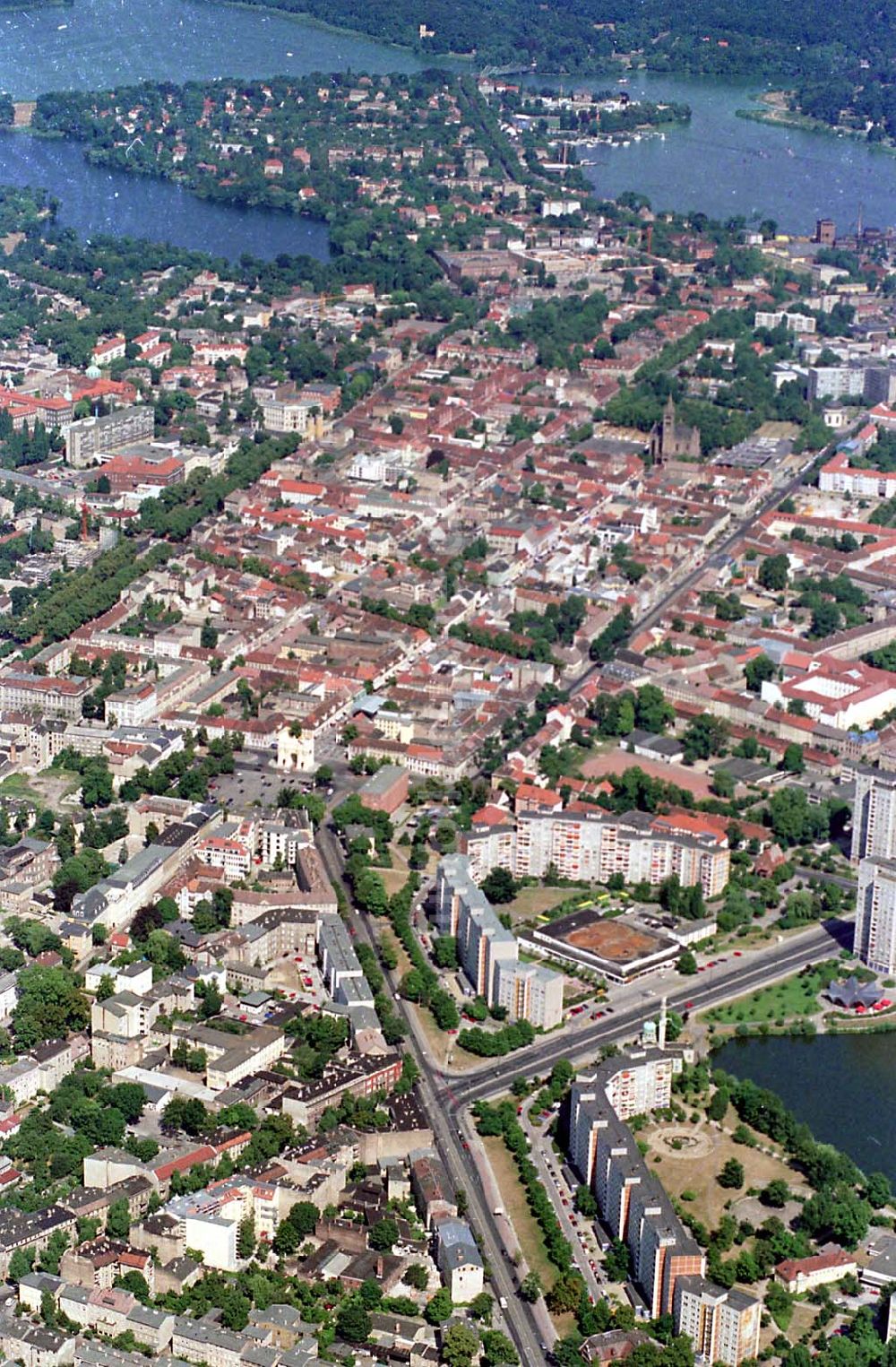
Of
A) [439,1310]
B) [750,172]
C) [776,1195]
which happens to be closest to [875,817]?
[776,1195]

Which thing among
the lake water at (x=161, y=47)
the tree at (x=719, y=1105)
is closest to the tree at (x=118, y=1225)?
the tree at (x=719, y=1105)

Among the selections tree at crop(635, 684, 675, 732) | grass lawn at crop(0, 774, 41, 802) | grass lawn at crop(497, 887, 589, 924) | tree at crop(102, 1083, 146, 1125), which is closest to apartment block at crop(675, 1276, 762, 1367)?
tree at crop(102, 1083, 146, 1125)

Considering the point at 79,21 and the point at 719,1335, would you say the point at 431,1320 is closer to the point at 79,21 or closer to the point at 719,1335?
the point at 719,1335

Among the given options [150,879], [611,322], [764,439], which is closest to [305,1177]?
[150,879]

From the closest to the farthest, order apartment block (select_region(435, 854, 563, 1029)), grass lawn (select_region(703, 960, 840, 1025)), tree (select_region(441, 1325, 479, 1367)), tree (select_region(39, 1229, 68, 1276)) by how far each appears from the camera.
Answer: tree (select_region(441, 1325, 479, 1367)) < tree (select_region(39, 1229, 68, 1276)) < apartment block (select_region(435, 854, 563, 1029)) < grass lawn (select_region(703, 960, 840, 1025))

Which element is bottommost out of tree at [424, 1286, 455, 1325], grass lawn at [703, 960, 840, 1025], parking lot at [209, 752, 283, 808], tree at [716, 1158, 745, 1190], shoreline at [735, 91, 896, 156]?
shoreline at [735, 91, 896, 156]

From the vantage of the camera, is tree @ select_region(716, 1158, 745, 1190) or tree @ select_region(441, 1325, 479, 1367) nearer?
tree @ select_region(441, 1325, 479, 1367)

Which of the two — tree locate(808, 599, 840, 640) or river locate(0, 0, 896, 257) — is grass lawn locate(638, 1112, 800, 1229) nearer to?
tree locate(808, 599, 840, 640)
